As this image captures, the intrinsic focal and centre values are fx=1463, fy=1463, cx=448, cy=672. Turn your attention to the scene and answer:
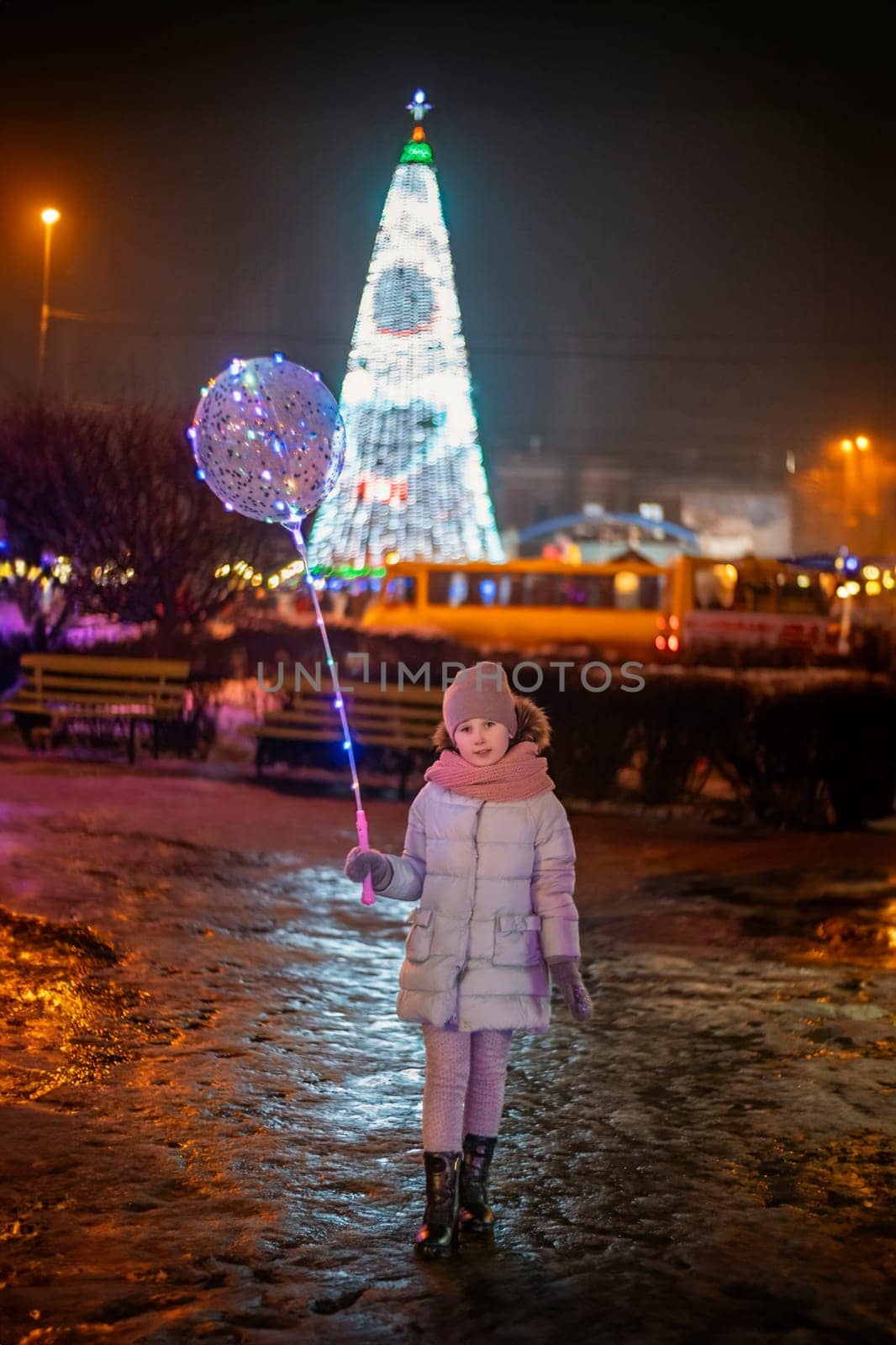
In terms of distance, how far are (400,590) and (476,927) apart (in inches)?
Answer: 1212

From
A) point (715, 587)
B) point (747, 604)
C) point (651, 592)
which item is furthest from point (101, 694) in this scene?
point (715, 587)

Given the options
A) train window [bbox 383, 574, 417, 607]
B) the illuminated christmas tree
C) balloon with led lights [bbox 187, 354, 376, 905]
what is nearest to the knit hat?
balloon with led lights [bbox 187, 354, 376, 905]

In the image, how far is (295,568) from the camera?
26.9 metres

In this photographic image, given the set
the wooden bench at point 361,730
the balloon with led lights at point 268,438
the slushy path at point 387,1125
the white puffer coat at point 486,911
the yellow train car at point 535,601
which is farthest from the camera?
the yellow train car at point 535,601

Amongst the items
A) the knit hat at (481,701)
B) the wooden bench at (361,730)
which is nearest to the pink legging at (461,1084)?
the knit hat at (481,701)

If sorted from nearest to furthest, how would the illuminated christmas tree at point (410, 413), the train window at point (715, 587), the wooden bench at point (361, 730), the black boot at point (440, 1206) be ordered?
the black boot at point (440, 1206) → the wooden bench at point (361, 730) → the illuminated christmas tree at point (410, 413) → the train window at point (715, 587)

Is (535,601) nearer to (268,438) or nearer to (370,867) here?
(268,438)

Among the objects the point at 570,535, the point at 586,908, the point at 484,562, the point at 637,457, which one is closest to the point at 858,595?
the point at 484,562

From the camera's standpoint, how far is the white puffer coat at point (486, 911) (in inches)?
156

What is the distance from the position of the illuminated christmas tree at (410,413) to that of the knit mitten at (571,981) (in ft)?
90.5

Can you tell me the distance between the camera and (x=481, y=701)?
4125mm

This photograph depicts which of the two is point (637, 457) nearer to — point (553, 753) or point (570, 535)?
point (570, 535)

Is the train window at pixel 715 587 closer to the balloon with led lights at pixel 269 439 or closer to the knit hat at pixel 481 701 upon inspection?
the balloon with led lights at pixel 269 439

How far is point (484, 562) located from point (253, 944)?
2685cm
